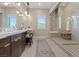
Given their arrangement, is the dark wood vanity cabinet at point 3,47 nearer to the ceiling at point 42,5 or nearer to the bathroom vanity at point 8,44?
the bathroom vanity at point 8,44

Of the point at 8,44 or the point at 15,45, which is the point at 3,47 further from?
the point at 15,45

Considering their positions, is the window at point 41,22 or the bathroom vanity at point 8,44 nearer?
the bathroom vanity at point 8,44

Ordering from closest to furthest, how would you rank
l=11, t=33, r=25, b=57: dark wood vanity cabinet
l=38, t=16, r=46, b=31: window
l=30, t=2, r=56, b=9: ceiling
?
l=11, t=33, r=25, b=57: dark wood vanity cabinet
l=30, t=2, r=56, b=9: ceiling
l=38, t=16, r=46, b=31: window

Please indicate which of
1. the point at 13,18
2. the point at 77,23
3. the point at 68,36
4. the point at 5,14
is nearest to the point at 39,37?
the point at 68,36

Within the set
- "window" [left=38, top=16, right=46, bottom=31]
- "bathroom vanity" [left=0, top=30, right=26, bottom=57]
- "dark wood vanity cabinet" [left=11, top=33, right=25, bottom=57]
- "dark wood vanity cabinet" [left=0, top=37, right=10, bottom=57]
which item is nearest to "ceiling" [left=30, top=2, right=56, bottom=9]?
"window" [left=38, top=16, right=46, bottom=31]

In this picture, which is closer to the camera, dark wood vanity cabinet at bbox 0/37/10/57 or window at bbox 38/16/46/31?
dark wood vanity cabinet at bbox 0/37/10/57

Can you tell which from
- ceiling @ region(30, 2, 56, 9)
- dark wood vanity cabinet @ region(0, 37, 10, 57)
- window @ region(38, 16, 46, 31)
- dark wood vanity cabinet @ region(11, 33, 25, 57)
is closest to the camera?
dark wood vanity cabinet @ region(0, 37, 10, 57)

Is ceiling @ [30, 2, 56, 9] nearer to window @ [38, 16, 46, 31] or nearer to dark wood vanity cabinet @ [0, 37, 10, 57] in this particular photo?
window @ [38, 16, 46, 31]

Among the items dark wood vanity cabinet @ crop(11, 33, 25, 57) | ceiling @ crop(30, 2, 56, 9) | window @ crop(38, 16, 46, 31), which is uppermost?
ceiling @ crop(30, 2, 56, 9)

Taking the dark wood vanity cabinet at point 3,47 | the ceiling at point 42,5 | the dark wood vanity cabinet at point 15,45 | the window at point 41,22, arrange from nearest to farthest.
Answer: the dark wood vanity cabinet at point 3,47 → the dark wood vanity cabinet at point 15,45 → the ceiling at point 42,5 → the window at point 41,22

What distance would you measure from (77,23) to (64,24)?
8.32 ft

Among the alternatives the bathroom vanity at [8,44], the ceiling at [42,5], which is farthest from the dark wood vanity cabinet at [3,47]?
the ceiling at [42,5]

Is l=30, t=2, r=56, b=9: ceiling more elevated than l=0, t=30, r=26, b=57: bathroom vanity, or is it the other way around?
l=30, t=2, r=56, b=9: ceiling

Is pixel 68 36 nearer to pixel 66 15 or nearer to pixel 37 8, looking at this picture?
pixel 66 15
